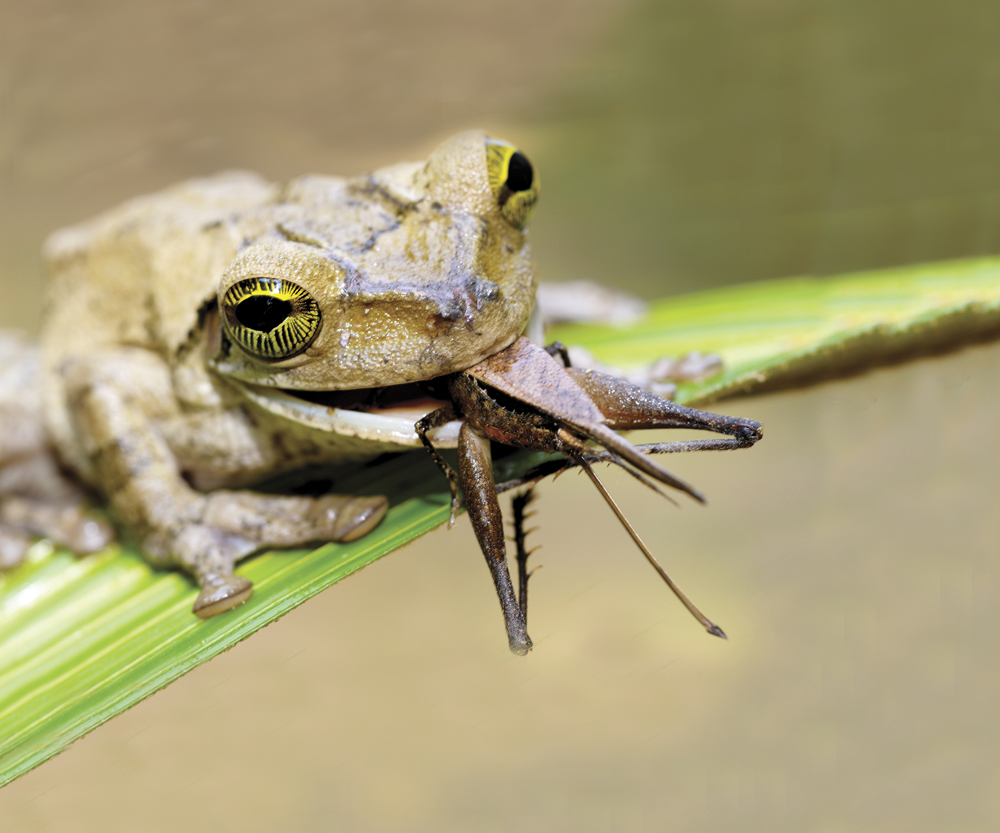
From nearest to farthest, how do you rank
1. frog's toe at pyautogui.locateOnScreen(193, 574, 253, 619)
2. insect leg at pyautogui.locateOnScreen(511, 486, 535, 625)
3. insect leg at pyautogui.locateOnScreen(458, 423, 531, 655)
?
insect leg at pyautogui.locateOnScreen(458, 423, 531, 655) < insect leg at pyautogui.locateOnScreen(511, 486, 535, 625) < frog's toe at pyautogui.locateOnScreen(193, 574, 253, 619)

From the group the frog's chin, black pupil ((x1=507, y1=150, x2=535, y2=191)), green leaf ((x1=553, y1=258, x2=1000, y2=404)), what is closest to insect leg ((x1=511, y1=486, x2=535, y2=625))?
the frog's chin

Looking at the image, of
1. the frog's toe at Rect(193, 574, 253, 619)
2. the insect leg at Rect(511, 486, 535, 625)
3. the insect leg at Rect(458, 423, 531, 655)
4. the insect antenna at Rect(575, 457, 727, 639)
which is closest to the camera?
the insect antenna at Rect(575, 457, 727, 639)

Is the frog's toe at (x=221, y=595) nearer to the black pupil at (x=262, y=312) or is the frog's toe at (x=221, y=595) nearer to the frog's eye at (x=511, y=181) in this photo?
the black pupil at (x=262, y=312)

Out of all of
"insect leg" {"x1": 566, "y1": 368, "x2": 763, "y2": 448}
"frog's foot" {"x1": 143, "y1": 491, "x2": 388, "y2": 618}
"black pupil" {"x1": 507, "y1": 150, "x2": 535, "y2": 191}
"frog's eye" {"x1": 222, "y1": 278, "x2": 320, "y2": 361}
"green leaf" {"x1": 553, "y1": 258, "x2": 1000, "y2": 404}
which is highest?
"black pupil" {"x1": 507, "y1": 150, "x2": 535, "y2": 191}

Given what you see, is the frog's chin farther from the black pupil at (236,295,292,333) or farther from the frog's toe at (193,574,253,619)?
the frog's toe at (193,574,253,619)

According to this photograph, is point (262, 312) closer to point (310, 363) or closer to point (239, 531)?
point (310, 363)

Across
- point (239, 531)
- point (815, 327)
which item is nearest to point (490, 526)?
point (239, 531)

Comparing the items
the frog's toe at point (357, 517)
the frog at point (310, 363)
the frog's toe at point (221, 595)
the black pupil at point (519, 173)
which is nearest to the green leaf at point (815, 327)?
the frog at point (310, 363)

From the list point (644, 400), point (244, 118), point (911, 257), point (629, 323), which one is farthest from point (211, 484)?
point (244, 118)
